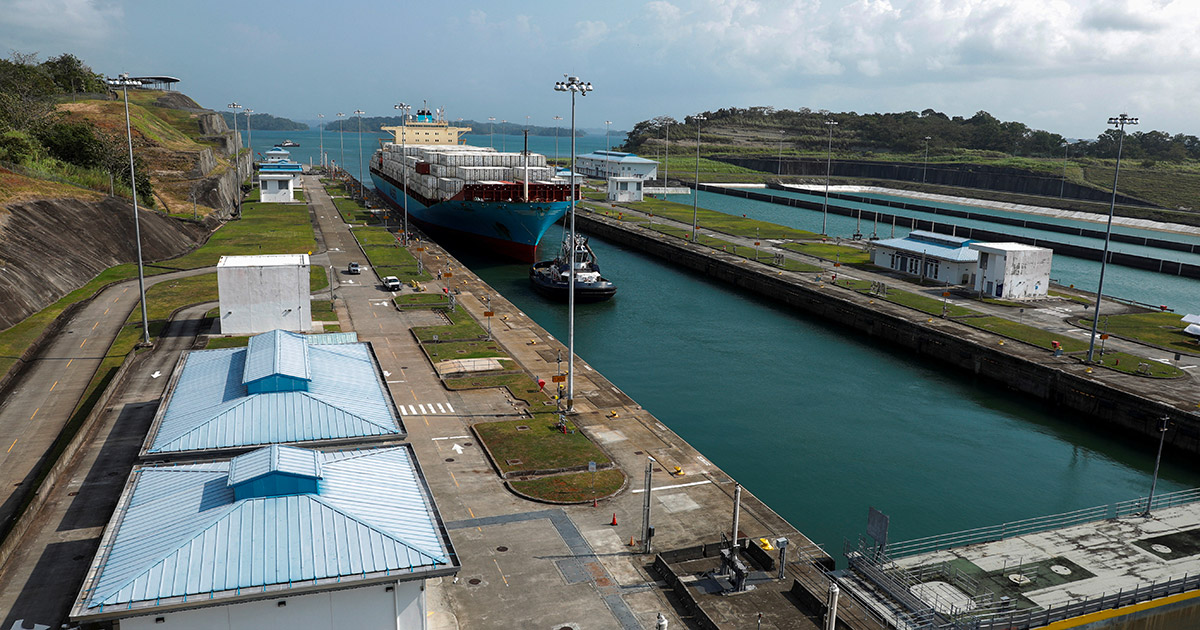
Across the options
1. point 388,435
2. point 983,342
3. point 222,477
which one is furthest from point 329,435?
point 983,342

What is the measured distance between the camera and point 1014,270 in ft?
244

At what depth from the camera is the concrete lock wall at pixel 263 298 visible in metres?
56.2

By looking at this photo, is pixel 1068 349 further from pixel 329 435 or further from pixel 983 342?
pixel 329 435

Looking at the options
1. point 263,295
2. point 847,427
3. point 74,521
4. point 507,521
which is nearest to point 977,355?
point 847,427

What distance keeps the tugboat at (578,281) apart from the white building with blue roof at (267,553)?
54.6 m

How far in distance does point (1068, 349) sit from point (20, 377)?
70.0m

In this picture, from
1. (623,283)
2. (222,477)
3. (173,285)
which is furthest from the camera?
(623,283)

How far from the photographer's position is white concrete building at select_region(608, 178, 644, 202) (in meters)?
158

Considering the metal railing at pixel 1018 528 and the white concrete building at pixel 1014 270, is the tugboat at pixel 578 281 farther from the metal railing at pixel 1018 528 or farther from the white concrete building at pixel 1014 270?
the metal railing at pixel 1018 528

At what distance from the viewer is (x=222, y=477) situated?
81.3ft

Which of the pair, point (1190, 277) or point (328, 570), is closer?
point (328, 570)

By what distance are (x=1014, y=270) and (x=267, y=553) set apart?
72.6 m

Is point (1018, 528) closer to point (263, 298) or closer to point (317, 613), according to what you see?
point (317, 613)

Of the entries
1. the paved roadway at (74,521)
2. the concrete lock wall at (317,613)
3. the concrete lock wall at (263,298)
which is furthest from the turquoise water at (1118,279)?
the paved roadway at (74,521)
